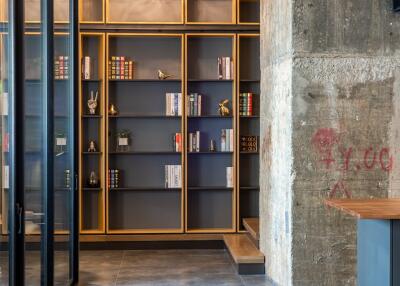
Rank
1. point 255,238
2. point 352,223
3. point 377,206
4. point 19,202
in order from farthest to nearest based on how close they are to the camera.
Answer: point 255,238 → point 352,223 → point 377,206 → point 19,202

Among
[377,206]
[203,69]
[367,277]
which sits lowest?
[367,277]

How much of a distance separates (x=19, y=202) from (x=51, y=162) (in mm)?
1132

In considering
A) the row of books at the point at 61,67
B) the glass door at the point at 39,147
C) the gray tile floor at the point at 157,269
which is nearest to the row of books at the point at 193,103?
the gray tile floor at the point at 157,269

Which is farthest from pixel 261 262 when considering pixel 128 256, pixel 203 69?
pixel 203 69

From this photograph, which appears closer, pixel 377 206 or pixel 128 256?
pixel 377 206

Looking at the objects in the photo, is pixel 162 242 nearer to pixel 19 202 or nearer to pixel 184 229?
pixel 184 229

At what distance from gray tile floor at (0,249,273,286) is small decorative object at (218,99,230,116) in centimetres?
169

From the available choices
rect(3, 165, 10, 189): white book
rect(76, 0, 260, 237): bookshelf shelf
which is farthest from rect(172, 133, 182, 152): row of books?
rect(3, 165, 10, 189): white book

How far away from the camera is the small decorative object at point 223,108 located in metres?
→ 7.48

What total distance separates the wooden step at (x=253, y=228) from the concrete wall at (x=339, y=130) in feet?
4.83

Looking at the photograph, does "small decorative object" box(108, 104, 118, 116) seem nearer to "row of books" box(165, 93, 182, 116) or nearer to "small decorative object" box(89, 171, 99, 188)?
"row of books" box(165, 93, 182, 116)

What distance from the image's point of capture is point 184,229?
293 inches

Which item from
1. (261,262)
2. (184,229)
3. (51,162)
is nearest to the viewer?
(51,162)

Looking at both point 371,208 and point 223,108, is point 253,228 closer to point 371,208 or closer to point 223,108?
point 223,108
